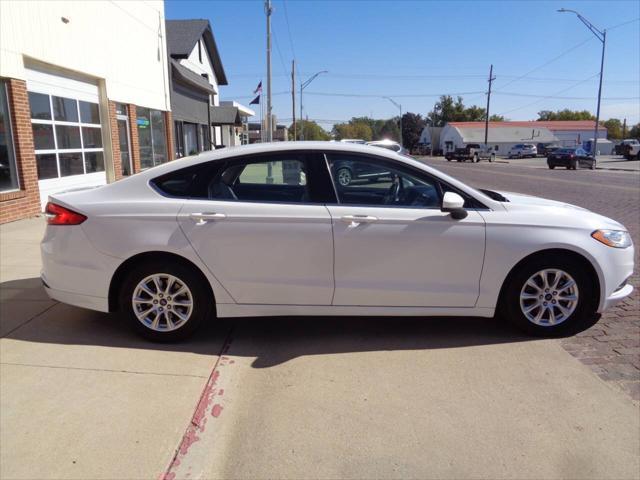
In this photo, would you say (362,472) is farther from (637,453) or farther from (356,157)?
(356,157)

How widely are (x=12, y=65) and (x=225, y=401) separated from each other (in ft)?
28.3

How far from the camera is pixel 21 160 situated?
30.3 ft

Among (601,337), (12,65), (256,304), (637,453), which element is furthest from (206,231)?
(12,65)

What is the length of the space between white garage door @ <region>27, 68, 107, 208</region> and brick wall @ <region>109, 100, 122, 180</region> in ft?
0.95

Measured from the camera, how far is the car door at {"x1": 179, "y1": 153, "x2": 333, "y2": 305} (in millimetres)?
3811

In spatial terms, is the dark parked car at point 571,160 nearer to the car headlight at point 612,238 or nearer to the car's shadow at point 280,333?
the car headlight at point 612,238

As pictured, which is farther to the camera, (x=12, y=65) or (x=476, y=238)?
(x=12, y=65)

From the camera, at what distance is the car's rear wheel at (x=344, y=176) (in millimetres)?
4059

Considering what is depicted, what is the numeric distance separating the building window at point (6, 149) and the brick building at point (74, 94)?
2cm

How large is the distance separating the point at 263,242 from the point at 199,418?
136 cm

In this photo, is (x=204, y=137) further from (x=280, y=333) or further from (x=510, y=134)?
(x=510, y=134)

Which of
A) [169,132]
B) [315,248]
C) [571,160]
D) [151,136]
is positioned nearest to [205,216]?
[315,248]

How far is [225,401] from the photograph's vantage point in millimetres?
3191

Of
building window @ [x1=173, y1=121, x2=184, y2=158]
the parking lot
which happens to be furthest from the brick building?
the parking lot
